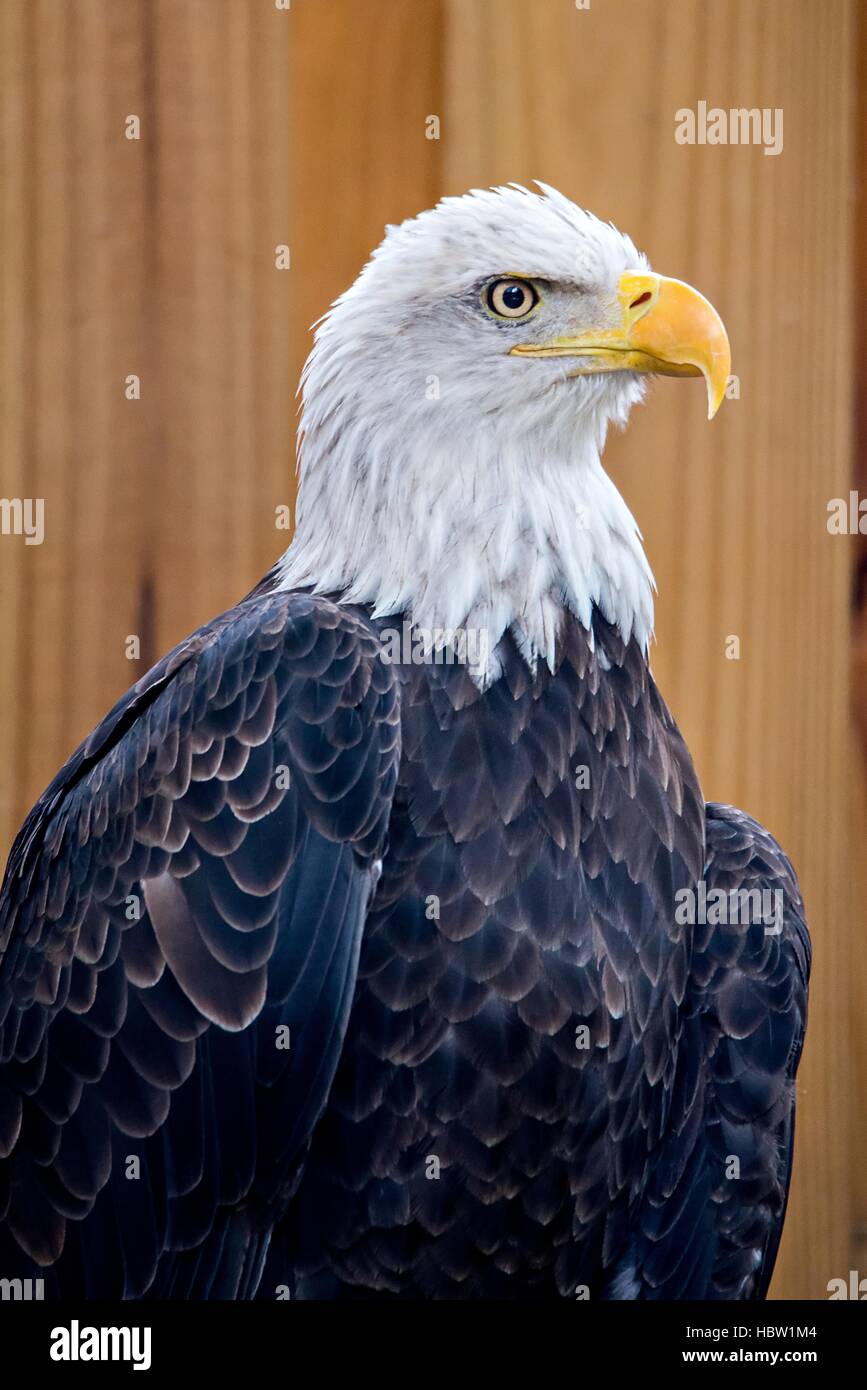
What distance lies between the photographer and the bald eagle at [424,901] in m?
1.62

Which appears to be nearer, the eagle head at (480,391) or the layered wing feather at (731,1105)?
the eagle head at (480,391)

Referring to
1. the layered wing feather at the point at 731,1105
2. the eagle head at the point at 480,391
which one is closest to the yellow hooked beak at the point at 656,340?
the eagle head at the point at 480,391

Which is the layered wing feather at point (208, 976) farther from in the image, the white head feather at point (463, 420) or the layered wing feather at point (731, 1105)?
the layered wing feather at point (731, 1105)

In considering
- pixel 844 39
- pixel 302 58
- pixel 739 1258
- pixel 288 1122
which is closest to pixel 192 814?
pixel 288 1122

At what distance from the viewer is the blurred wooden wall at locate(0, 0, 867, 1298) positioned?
6.58 ft

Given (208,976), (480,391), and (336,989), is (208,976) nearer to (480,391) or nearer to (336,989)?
(336,989)

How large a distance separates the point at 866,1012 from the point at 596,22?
1.41 meters

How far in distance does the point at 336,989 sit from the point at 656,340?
2.68 ft

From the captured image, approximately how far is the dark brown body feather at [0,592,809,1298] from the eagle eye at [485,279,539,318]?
376mm

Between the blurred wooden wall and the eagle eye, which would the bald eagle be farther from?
the blurred wooden wall

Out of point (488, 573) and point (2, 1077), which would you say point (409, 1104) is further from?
point (488, 573)

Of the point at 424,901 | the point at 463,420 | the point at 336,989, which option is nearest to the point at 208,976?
the point at 336,989

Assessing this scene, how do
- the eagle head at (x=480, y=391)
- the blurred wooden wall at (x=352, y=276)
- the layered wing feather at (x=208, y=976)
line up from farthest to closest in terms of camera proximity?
the blurred wooden wall at (x=352, y=276) → the eagle head at (x=480, y=391) → the layered wing feather at (x=208, y=976)

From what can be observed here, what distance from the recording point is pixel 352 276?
79.8 inches
